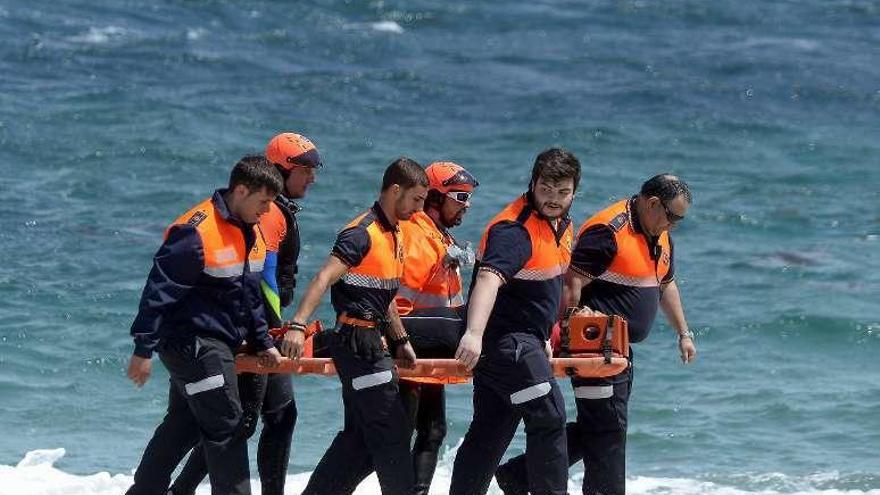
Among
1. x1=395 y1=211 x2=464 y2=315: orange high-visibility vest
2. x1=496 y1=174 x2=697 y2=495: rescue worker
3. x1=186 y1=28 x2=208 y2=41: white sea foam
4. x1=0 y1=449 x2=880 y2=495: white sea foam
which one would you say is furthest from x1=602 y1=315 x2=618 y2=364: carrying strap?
x1=186 y1=28 x2=208 y2=41: white sea foam

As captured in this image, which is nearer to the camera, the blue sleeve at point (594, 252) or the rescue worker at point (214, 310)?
the rescue worker at point (214, 310)

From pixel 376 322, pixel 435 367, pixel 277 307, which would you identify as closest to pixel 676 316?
pixel 435 367

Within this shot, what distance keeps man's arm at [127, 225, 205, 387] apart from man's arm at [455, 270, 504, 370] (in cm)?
115

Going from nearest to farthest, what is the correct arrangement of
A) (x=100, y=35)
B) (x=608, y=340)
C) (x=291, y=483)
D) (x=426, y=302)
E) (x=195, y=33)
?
(x=608, y=340) < (x=426, y=302) < (x=291, y=483) < (x=100, y=35) < (x=195, y=33)

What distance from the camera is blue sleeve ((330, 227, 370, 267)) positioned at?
7.55 m

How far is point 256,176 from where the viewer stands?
7.34 m

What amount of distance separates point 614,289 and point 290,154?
164 cm

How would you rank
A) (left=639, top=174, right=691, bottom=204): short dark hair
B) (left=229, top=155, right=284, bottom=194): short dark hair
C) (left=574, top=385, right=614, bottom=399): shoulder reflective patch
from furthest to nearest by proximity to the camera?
(left=574, top=385, right=614, bottom=399): shoulder reflective patch → (left=639, top=174, right=691, bottom=204): short dark hair → (left=229, top=155, right=284, bottom=194): short dark hair

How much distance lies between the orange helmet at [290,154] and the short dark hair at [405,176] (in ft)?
1.88

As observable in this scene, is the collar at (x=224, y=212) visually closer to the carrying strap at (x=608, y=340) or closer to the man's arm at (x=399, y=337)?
the man's arm at (x=399, y=337)

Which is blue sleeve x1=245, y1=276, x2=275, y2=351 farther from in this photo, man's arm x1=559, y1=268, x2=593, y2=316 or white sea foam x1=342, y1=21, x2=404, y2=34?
white sea foam x1=342, y1=21, x2=404, y2=34

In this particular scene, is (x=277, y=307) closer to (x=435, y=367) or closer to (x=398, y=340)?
(x=398, y=340)

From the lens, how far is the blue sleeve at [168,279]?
23.7 feet

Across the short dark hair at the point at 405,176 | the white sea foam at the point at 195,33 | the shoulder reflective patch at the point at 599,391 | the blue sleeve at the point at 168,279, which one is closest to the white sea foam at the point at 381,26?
the white sea foam at the point at 195,33
